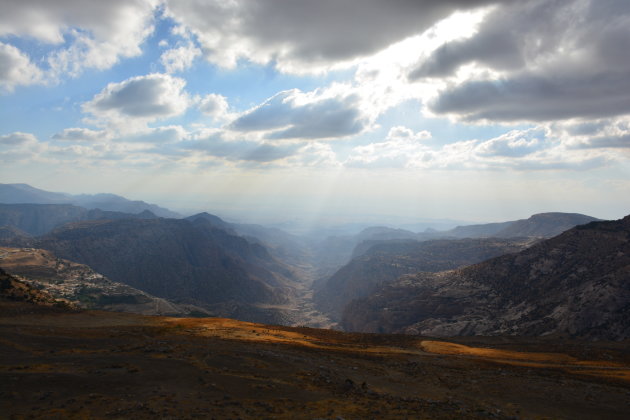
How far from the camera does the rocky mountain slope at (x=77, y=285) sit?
137m

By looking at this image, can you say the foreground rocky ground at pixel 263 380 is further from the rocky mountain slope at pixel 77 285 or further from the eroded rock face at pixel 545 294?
the rocky mountain slope at pixel 77 285

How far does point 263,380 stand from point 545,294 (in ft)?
290

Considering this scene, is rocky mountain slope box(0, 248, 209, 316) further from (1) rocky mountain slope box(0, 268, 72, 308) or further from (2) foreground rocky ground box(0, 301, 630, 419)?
(2) foreground rocky ground box(0, 301, 630, 419)

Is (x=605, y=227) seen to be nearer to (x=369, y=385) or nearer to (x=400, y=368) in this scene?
(x=400, y=368)

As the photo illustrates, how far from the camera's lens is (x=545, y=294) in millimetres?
87500

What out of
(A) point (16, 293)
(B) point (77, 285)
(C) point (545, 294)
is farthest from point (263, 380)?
(B) point (77, 285)

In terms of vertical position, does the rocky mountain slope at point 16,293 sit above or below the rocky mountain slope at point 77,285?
above

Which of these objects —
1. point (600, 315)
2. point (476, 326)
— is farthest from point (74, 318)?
point (600, 315)

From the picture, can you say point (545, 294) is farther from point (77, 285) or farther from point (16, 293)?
point (77, 285)

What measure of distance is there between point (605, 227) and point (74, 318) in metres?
124

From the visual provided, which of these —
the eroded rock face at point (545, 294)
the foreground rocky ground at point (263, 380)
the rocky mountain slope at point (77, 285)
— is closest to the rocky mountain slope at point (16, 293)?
the foreground rocky ground at point (263, 380)

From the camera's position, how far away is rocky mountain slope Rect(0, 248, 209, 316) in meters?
137

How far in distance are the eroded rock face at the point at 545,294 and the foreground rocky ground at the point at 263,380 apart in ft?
124

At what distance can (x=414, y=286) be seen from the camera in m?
156
